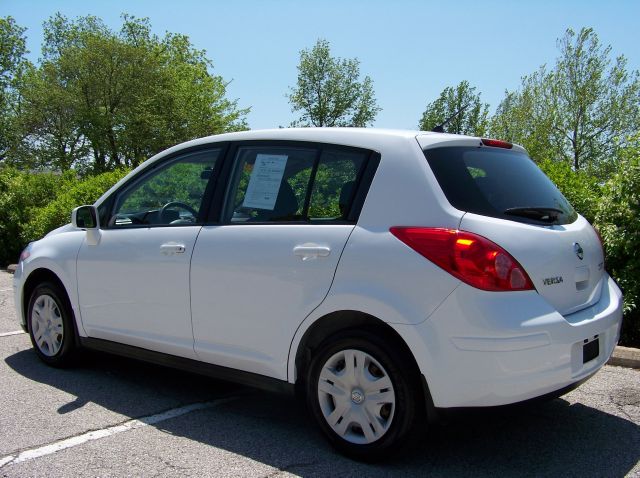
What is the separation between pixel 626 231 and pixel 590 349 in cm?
284

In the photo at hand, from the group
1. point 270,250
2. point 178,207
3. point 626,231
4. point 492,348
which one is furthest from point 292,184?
point 626,231

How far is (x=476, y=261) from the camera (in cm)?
282

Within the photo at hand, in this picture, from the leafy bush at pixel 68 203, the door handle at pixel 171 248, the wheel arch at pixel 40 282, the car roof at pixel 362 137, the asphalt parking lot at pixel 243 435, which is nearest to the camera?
the asphalt parking lot at pixel 243 435

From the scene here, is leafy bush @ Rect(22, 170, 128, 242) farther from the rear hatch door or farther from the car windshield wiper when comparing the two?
the car windshield wiper

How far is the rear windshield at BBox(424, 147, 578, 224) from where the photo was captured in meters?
3.05

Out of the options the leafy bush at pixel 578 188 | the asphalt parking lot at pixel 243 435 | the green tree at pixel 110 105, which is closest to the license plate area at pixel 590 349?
the asphalt parking lot at pixel 243 435

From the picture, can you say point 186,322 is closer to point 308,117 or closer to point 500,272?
point 500,272

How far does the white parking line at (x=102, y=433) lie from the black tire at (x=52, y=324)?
1279 mm

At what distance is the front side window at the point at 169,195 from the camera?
408 cm

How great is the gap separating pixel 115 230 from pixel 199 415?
4.93 ft

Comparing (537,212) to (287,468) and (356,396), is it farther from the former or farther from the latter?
(287,468)

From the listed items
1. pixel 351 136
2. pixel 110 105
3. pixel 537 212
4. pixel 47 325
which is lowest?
pixel 47 325

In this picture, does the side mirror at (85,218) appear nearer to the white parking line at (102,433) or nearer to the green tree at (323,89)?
the white parking line at (102,433)

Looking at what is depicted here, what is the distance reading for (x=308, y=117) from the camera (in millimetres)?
46000
